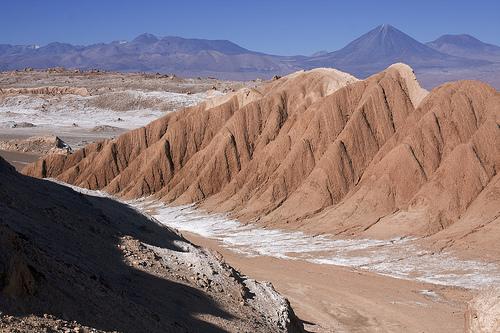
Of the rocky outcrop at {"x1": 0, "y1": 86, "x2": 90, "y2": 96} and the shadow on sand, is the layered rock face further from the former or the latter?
the rocky outcrop at {"x1": 0, "y1": 86, "x2": 90, "y2": 96}

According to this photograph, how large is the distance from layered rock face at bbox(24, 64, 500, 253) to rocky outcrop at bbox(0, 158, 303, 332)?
52.8 feet

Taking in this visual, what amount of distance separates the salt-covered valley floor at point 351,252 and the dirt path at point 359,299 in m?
1.14

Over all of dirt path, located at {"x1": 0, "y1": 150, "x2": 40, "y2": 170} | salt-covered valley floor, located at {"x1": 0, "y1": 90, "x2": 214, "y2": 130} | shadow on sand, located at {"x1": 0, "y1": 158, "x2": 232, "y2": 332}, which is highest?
shadow on sand, located at {"x1": 0, "y1": 158, "x2": 232, "y2": 332}

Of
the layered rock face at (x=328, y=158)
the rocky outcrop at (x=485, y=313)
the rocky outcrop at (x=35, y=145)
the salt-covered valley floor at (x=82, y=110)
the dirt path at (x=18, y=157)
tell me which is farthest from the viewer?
the salt-covered valley floor at (x=82, y=110)

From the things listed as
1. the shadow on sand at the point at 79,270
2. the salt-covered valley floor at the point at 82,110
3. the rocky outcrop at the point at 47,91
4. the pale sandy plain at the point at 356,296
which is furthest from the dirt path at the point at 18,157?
the rocky outcrop at the point at 47,91

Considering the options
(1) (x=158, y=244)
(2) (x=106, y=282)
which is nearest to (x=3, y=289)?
(2) (x=106, y=282)

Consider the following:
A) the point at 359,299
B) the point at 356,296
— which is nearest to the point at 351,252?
the point at 356,296

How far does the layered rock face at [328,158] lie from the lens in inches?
1361

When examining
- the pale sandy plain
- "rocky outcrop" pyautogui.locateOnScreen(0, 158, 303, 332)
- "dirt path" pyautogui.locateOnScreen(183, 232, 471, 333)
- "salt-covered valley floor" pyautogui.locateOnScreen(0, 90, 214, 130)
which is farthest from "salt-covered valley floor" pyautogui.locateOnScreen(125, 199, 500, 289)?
"salt-covered valley floor" pyautogui.locateOnScreen(0, 90, 214, 130)

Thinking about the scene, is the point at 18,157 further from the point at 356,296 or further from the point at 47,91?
A: the point at 47,91

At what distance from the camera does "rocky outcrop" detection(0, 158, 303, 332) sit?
451 inches

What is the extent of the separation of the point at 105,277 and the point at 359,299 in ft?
39.7

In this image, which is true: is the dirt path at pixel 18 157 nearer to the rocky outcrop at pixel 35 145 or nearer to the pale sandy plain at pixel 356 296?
the rocky outcrop at pixel 35 145

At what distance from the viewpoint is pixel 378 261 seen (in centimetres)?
3022
